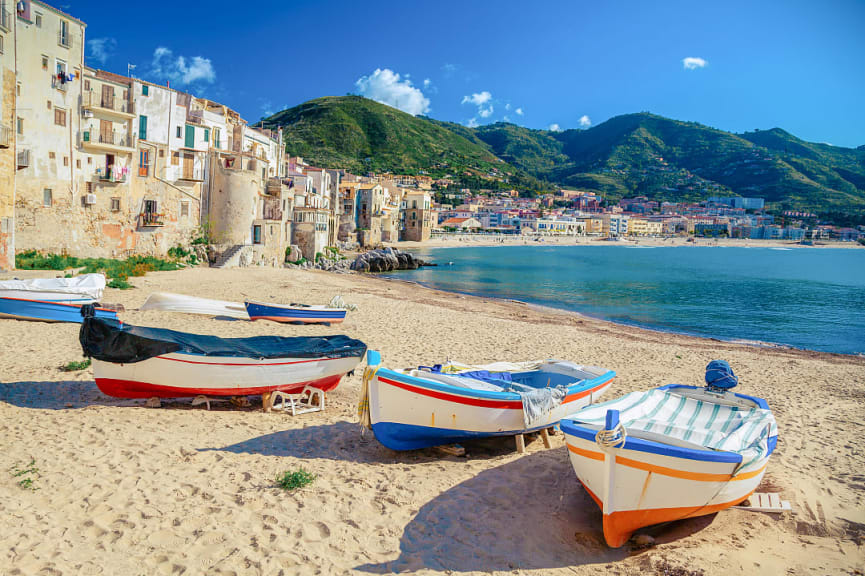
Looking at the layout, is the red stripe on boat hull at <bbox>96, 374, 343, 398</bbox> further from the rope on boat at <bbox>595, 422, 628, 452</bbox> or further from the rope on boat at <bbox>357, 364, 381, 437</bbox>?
the rope on boat at <bbox>595, 422, 628, 452</bbox>

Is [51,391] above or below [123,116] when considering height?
below

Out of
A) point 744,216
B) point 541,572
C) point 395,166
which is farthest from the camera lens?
point 744,216

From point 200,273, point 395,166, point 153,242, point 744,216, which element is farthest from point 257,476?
point 744,216

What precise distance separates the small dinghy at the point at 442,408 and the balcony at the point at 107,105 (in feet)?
91.5

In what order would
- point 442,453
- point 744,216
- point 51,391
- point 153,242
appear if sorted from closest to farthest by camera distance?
point 442,453 → point 51,391 → point 153,242 → point 744,216

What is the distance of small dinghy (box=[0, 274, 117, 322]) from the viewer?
14.0 metres

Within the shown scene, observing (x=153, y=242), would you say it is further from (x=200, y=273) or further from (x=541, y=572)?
(x=541, y=572)

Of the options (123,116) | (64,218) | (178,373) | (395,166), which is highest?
(395,166)

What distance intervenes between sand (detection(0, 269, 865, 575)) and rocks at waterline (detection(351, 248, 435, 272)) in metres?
38.9

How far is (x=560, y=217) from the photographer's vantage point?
16362 centimetres

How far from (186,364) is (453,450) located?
447cm

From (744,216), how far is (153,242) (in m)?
197

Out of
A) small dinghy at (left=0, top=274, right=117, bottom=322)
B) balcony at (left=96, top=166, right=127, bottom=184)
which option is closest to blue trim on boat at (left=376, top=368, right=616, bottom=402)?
small dinghy at (left=0, top=274, right=117, bottom=322)

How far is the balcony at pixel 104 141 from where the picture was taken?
26.4m
